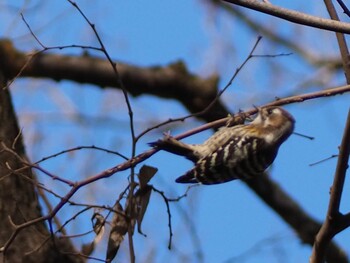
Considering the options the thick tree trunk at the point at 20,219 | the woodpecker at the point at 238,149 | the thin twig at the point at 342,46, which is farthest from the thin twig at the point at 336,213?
the thick tree trunk at the point at 20,219

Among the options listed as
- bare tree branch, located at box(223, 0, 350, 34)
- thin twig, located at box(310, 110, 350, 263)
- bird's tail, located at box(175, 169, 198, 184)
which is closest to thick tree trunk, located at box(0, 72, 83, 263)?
bird's tail, located at box(175, 169, 198, 184)

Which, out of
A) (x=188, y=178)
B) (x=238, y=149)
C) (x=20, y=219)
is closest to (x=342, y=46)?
(x=238, y=149)

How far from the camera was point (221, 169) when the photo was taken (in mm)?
2562

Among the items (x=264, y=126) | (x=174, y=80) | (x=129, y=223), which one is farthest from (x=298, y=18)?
(x=174, y=80)

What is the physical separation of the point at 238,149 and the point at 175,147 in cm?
18

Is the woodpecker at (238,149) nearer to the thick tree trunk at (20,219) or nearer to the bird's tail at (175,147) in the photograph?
the bird's tail at (175,147)

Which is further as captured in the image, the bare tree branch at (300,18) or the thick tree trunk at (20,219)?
the thick tree trunk at (20,219)

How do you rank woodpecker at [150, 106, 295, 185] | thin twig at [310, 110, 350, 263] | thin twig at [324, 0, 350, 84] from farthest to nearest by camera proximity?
1. thin twig at [324, 0, 350, 84]
2. woodpecker at [150, 106, 295, 185]
3. thin twig at [310, 110, 350, 263]

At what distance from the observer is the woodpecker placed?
8.43 ft

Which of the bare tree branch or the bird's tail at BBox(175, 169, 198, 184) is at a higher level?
the bare tree branch

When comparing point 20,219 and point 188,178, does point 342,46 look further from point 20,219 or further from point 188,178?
point 20,219

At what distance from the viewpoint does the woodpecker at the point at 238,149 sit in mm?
2568

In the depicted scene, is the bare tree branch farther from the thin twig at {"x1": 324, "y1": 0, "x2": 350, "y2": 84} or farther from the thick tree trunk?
the thick tree trunk

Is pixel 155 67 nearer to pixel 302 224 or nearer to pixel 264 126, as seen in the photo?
pixel 302 224
